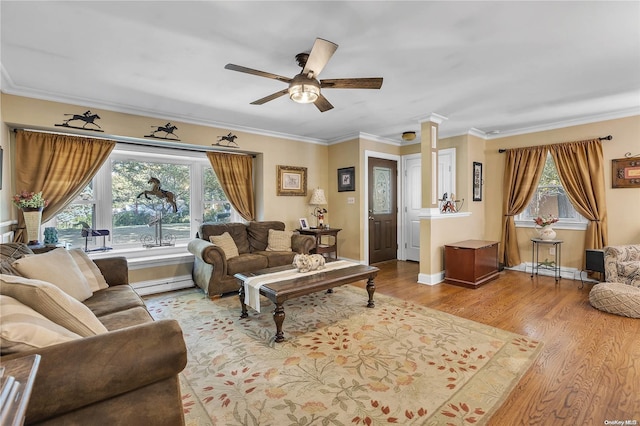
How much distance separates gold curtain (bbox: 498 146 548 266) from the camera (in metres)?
4.87

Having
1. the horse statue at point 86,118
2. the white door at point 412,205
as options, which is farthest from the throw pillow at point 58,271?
the white door at point 412,205

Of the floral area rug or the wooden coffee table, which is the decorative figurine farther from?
the floral area rug

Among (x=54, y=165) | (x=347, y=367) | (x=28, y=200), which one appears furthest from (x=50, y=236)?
(x=347, y=367)

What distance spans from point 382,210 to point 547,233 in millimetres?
2617

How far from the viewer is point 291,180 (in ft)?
17.9

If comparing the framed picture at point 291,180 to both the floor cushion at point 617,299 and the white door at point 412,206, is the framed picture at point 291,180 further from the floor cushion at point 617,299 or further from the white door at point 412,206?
the floor cushion at point 617,299

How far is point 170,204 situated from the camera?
4.54 meters

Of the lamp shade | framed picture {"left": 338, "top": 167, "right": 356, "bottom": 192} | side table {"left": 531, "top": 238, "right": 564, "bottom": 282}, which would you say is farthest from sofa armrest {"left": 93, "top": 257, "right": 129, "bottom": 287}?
side table {"left": 531, "top": 238, "right": 564, "bottom": 282}

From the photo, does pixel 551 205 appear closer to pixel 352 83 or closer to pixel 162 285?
pixel 352 83

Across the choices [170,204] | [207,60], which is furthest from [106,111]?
[207,60]

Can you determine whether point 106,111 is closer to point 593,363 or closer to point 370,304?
point 370,304

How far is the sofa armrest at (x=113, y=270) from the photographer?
282 centimetres

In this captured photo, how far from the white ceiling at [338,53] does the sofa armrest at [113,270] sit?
175cm

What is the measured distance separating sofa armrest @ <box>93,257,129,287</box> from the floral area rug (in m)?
0.70
